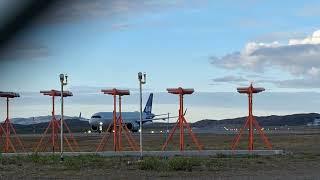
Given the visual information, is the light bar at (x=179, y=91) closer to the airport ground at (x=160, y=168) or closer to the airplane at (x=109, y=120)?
the airport ground at (x=160, y=168)

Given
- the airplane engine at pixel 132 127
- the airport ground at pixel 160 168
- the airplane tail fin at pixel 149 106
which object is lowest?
the airport ground at pixel 160 168

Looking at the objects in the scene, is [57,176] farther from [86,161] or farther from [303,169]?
[303,169]

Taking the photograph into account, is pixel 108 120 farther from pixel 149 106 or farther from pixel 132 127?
pixel 149 106

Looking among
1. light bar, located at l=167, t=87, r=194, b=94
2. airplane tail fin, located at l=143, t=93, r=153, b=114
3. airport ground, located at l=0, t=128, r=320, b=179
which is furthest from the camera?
airplane tail fin, located at l=143, t=93, r=153, b=114

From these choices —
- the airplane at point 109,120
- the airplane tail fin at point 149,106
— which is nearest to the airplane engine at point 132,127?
the airplane at point 109,120

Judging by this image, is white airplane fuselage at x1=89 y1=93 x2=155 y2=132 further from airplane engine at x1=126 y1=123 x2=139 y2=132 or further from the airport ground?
the airport ground

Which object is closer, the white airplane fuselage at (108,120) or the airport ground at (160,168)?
A: the airport ground at (160,168)

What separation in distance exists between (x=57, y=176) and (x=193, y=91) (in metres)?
18.5

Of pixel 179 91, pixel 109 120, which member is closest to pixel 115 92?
pixel 179 91

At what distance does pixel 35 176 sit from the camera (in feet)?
93.4

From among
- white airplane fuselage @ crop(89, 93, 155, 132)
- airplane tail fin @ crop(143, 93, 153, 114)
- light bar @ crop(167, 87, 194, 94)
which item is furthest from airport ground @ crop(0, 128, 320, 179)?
airplane tail fin @ crop(143, 93, 153, 114)

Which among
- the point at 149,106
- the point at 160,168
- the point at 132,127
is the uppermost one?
the point at 149,106

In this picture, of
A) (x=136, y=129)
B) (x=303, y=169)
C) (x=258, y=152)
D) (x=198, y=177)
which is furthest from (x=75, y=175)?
(x=136, y=129)

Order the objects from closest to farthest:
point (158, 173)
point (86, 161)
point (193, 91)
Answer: point (158, 173) < point (86, 161) < point (193, 91)
